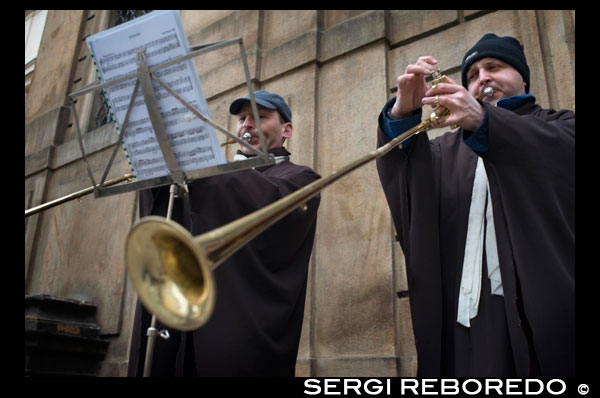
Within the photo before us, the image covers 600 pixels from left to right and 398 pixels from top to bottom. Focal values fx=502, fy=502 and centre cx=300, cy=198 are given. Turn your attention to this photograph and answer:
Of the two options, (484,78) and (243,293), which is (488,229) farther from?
(243,293)

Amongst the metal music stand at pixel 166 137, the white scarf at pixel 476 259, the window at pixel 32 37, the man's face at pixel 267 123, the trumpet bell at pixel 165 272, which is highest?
the window at pixel 32 37

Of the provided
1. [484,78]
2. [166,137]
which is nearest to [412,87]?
[484,78]

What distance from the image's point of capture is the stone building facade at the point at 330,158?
376 cm

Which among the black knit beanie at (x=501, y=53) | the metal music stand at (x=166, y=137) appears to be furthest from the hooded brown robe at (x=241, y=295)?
the black knit beanie at (x=501, y=53)

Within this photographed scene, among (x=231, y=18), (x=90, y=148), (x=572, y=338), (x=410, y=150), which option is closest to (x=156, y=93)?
(x=410, y=150)

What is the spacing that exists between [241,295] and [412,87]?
1.26 m

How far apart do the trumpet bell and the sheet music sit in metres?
0.61

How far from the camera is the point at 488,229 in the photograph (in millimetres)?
2121

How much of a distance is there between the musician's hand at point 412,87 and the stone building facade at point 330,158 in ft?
5.84

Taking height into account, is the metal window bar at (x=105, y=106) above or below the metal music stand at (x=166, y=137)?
above

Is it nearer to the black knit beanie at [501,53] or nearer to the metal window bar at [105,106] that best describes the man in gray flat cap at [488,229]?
the black knit beanie at [501,53]

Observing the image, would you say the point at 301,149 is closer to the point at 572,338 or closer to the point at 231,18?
the point at 231,18

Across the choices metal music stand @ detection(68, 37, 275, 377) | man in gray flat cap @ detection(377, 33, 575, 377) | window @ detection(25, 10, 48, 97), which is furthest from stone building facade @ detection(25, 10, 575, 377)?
window @ detection(25, 10, 48, 97)

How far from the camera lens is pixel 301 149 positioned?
4.78 m
